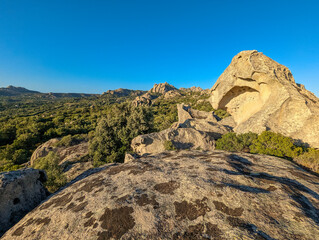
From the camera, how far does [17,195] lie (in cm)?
708

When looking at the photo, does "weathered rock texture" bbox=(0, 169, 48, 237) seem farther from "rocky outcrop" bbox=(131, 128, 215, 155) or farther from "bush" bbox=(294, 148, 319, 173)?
"bush" bbox=(294, 148, 319, 173)

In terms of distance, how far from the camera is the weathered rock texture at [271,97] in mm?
14445

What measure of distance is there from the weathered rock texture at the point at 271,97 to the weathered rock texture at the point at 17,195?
75.8ft

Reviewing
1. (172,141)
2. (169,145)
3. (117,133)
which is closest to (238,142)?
(172,141)

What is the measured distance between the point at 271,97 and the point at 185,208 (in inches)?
852

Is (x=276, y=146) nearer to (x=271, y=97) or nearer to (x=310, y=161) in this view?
(x=310, y=161)

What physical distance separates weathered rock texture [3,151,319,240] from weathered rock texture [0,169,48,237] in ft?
4.45

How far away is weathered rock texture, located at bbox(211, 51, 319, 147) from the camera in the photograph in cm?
1445

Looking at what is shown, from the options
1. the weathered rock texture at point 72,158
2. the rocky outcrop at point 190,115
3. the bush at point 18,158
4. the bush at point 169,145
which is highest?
the rocky outcrop at point 190,115

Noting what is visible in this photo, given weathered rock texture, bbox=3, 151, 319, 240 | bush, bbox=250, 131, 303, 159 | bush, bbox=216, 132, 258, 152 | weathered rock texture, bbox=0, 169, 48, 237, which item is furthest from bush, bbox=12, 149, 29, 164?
bush, bbox=250, 131, 303, 159

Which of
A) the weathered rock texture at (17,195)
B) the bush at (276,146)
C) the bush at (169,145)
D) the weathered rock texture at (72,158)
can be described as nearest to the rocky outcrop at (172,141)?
the bush at (169,145)

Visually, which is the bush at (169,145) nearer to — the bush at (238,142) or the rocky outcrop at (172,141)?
the rocky outcrop at (172,141)

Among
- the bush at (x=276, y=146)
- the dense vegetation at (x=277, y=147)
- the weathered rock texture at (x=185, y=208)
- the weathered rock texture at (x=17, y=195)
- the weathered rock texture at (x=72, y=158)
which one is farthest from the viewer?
the weathered rock texture at (x=72, y=158)

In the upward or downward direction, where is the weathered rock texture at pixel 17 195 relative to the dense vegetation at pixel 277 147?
downward
